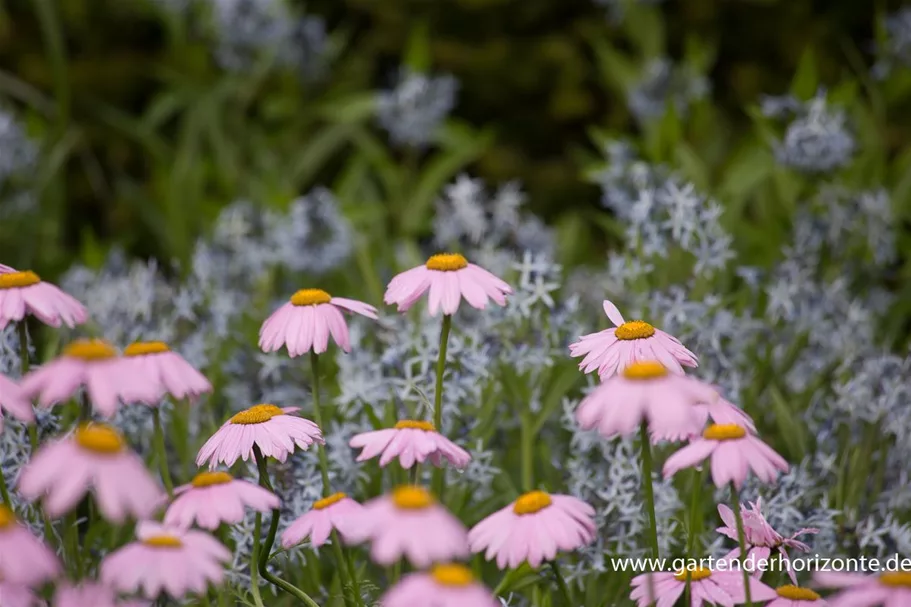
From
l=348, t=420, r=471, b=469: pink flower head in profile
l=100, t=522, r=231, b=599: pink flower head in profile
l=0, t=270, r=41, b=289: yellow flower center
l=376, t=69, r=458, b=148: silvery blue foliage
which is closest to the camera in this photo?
l=100, t=522, r=231, b=599: pink flower head in profile

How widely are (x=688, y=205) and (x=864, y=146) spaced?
59.3 inches

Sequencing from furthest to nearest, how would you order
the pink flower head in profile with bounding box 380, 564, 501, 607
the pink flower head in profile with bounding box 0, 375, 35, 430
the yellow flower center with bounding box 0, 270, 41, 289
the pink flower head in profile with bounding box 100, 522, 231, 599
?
1. the yellow flower center with bounding box 0, 270, 41, 289
2. the pink flower head in profile with bounding box 0, 375, 35, 430
3. the pink flower head in profile with bounding box 100, 522, 231, 599
4. the pink flower head in profile with bounding box 380, 564, 501, 607

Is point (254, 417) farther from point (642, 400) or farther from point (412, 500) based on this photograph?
point (642, 400)

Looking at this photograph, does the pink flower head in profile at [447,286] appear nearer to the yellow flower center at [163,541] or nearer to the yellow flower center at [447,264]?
the yellow flower center at [447,264]

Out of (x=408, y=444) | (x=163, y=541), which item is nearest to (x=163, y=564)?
(x=163, y=541)

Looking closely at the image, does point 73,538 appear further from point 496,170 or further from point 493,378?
point 496,170

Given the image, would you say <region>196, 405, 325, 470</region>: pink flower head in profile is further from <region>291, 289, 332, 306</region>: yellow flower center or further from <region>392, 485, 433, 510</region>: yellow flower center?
<region>392, 485, 433, 510</region>: yellow flower center

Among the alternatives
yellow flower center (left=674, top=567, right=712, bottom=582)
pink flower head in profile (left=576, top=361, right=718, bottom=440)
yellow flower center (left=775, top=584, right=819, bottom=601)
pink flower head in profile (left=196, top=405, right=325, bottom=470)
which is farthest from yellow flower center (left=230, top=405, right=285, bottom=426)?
yellow flower center (left=775, top=584, right=819, bottom=601)

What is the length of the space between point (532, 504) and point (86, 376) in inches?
22.4

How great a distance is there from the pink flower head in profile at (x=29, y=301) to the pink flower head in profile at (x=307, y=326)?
31 centimetres

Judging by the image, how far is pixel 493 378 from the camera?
250 centimetres

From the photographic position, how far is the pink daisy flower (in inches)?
51.5

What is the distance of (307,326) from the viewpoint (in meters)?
1.66

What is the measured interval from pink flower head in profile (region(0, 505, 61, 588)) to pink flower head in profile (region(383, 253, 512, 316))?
25.6 inches
